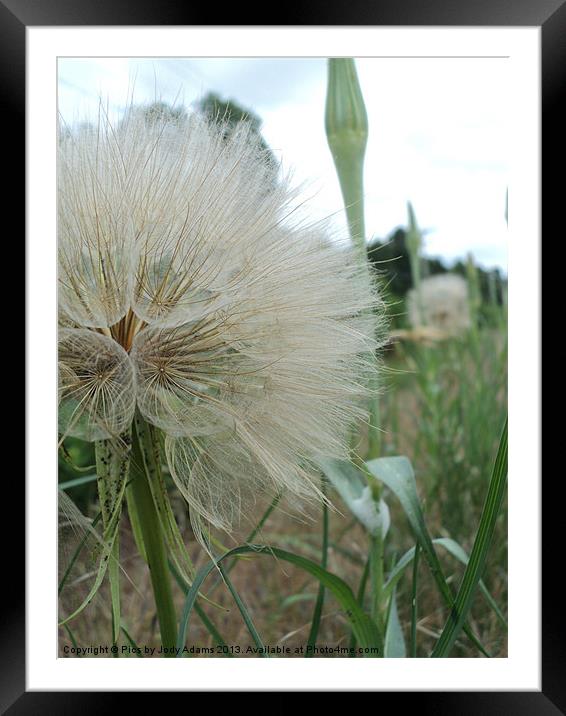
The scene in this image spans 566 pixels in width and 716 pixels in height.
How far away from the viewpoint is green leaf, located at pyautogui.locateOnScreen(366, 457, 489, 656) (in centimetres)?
66

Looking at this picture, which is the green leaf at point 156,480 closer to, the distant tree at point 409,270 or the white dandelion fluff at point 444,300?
the distant tree at point 409,270

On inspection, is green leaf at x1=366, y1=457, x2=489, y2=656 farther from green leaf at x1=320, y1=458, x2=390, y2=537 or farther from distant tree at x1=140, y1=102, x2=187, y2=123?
distant tree at x1=140, y1=102, x2=187, y2=123

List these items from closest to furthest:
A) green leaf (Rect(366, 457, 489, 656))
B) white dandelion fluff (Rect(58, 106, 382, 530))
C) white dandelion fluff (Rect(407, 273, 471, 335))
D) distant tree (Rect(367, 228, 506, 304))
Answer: white dandelion fluff (Rect(58, 106, 382, 530)) < green leaf (Rect(366, 457, 489, 656)) < distant tree (Rect(367, 228, 506, 304)) < white dandelion fluff (Rect(407, 273, 471, 335))

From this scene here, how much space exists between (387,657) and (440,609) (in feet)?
1.13

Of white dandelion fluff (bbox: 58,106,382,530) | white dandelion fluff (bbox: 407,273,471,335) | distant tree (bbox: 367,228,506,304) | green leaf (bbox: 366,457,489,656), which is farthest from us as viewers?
white dandelion fluff (bbox: 407,273,471,335)

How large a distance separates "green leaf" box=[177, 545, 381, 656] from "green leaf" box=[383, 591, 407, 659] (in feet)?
0.05

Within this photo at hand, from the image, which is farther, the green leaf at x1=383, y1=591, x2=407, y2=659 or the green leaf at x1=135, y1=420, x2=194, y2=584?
the green leaf at x1=383, y1=591, x2=407, y2=659

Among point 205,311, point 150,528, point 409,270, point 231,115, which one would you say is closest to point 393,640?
point 150,528

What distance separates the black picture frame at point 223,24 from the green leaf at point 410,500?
76 mm

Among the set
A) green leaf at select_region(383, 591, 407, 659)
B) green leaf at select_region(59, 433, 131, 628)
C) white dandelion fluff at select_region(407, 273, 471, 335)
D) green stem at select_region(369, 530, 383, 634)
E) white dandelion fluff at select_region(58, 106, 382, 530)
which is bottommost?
green leaf at select_region(383, 591, 407, 659)

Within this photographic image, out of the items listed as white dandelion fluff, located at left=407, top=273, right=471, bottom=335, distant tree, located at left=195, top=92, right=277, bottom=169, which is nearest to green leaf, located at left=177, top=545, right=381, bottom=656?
distant tree, located at left=195, top=92, right=277, bottom=169

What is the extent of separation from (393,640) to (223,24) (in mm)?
712
